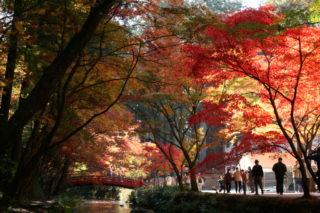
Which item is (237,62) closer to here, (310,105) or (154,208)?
(310,105)

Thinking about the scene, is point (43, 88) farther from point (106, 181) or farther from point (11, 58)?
point (106, 181)

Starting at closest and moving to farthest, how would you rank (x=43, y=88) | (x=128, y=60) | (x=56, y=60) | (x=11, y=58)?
(x=43, y=88) < (x=56, y=60) < (x=11, y=58) < (x=128, y=60)

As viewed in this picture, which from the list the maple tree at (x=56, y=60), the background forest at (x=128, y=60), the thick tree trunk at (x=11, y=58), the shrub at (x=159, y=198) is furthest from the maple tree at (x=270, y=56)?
the shrub at (x=159, y=198)

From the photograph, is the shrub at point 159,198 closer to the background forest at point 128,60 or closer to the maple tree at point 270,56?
the background forest at point 128,60

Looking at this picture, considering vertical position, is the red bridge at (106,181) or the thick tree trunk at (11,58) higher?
the thick tree trunk at (11,58)

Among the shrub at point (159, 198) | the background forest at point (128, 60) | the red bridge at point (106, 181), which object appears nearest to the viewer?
the background forest at point (128, 60)

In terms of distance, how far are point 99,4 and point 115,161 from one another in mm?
23534

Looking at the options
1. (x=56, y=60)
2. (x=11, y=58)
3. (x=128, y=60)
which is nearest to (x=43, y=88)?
(x=56, y=60)

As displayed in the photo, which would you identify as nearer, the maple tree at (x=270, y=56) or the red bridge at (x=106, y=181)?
the maple tree at (x=270, y=56)

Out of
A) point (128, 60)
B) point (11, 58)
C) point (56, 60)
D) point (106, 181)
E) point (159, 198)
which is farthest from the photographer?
point (106, 181)

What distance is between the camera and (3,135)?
635 centimetres

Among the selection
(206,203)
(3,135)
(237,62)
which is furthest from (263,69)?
(3,135)

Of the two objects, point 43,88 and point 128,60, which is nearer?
point 43,88

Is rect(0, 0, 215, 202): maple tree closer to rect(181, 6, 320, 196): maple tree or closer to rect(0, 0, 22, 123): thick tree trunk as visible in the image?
rect(0, 0, 22, 123): thick tree trunk
